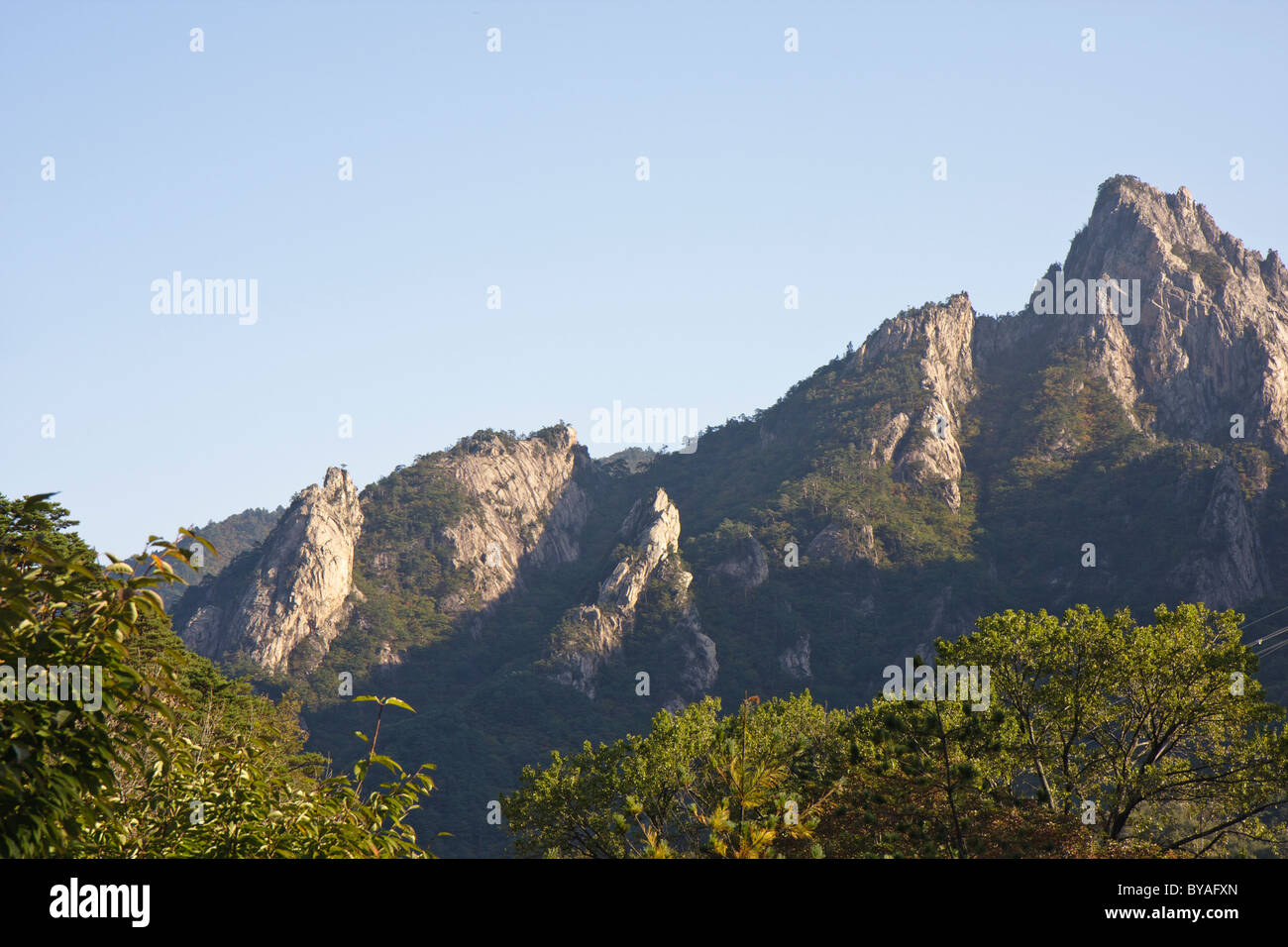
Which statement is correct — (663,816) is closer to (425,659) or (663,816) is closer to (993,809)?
(993,809)

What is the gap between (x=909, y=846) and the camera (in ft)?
76.9

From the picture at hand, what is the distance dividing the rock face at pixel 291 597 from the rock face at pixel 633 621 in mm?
39804

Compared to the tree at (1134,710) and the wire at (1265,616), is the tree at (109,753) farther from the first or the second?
the wire at (1265,616)

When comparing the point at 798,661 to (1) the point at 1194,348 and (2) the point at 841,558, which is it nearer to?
(2) the point at 841,558

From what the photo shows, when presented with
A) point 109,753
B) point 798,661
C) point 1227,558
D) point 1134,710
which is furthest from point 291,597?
point 109,753

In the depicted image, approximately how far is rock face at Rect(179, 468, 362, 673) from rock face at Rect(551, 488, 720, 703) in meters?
39.8

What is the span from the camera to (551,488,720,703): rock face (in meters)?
156

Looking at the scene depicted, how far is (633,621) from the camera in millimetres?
166625

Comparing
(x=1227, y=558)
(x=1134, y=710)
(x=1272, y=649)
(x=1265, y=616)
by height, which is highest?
(x=1227, y=558)

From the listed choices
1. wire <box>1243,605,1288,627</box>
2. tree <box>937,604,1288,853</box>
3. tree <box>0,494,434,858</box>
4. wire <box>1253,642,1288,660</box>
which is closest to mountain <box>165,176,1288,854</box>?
wire <box>1243,605,1288,627</box>

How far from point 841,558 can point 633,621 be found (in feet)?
125

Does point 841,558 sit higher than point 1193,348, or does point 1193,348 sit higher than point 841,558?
point 1193,348

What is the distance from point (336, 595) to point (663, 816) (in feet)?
474
